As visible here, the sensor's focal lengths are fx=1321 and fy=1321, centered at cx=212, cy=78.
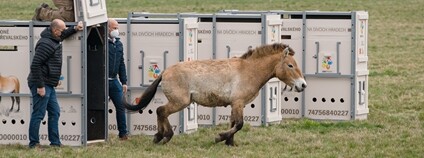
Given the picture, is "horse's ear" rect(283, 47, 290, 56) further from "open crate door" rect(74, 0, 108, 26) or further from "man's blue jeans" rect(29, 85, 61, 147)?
"man's blue jeans" rect(29, 85, 61, 147)

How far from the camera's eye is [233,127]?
17188 millimetres

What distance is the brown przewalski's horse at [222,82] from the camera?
17.2 meters

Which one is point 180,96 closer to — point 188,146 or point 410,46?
point 188,146

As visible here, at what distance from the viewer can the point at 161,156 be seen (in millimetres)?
16172

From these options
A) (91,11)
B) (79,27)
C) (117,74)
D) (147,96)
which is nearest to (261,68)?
(147,96)


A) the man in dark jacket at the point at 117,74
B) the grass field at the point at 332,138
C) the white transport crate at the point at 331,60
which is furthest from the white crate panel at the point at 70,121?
the white transport crate at the point at 331,60

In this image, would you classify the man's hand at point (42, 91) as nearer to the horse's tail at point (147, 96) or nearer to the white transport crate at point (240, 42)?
the horse's tail at point (147, 96)

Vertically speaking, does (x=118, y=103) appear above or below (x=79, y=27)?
below

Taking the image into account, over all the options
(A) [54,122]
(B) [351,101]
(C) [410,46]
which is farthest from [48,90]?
(C) [410,46]

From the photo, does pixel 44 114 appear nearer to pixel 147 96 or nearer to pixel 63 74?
pixel 63 74

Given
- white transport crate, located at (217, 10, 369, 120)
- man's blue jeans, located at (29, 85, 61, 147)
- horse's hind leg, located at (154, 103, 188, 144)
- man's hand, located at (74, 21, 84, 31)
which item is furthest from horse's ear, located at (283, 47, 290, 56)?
man's blue jeans, located at (29, 85, 61, 147)

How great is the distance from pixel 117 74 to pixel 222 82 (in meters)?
1.58

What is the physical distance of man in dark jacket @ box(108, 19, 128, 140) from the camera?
702 inches

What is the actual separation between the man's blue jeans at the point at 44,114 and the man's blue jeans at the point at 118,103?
1.34 m
